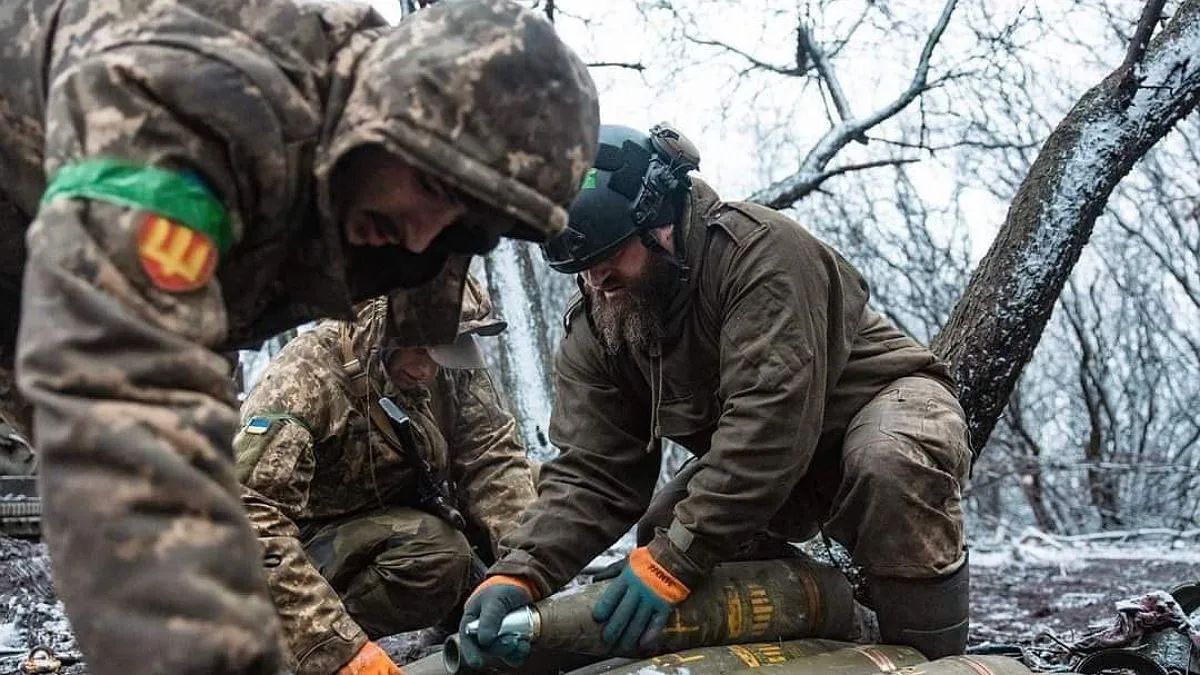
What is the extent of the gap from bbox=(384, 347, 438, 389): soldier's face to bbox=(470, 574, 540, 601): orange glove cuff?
77 centimetres

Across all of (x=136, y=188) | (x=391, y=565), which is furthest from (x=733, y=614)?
(x=136, y=188)

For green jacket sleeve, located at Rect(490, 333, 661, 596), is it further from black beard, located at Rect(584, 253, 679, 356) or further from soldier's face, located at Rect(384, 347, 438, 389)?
soldier's face, located at Rect(384, 347, 438, 389)

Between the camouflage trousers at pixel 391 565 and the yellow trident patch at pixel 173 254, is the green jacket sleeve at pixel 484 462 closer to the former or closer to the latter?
the camouflage trousers at pixel 391 565

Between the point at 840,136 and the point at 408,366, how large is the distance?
5386 millimetres

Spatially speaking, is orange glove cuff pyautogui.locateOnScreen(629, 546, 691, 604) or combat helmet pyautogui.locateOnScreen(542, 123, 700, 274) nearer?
orange glove cuff pyautogui.locateOnScreen(629, 546, 691, 604)

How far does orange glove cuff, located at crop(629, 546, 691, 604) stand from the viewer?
3342 millimetres

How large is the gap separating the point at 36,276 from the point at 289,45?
586 mm

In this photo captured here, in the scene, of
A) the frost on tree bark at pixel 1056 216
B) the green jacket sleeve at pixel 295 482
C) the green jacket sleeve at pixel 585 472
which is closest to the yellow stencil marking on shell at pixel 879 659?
the green jacket sleeve at pixel 585 472

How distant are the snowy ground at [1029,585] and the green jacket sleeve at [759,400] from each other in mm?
1560

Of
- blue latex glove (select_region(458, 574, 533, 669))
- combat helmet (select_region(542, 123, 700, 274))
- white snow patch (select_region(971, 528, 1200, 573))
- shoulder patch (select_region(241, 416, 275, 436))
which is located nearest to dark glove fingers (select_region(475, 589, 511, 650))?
blue latex glove (select_region(458, 574, 533, 669))

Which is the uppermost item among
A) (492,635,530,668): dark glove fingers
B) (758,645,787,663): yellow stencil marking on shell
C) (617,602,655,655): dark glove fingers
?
(758,645,787,663): yellow stencil marking on shell

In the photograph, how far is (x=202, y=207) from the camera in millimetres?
1713

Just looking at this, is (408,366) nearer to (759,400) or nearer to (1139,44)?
(759,400)

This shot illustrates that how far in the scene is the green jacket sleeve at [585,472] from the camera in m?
3.72
